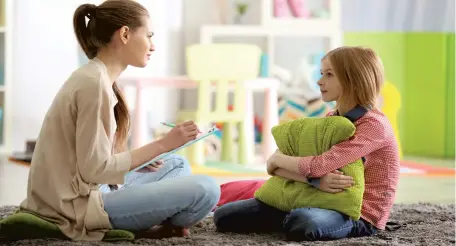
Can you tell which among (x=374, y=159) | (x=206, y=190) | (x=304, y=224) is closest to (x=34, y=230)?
(x=206, y=190)

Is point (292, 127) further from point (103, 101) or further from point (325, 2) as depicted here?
point (325, 2)

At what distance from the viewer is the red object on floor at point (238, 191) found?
241cm

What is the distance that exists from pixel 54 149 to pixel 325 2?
3.75 m

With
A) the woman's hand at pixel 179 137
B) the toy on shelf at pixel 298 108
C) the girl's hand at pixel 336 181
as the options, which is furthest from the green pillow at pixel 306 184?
the toy on shelf at pixel 298 108

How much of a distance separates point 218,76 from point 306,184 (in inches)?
92.0

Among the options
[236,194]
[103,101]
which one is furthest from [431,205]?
[103,101]

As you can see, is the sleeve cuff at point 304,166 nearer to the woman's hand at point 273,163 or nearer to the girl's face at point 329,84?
the woman's hand at point 273,163

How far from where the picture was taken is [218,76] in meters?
4.23

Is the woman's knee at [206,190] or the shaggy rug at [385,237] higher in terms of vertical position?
the woman's knee at [206,190]

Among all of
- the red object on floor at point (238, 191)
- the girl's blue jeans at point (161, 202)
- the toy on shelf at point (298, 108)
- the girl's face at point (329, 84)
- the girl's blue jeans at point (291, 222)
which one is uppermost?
the girl's face at point (329, 84)

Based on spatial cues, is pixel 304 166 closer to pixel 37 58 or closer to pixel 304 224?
pixel 304 224

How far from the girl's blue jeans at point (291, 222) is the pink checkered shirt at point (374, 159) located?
45 mm

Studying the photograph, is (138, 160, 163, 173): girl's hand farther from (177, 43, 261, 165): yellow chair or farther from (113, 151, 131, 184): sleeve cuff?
(177, 43, 261, 165): yellow chair

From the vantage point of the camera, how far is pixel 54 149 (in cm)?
180
